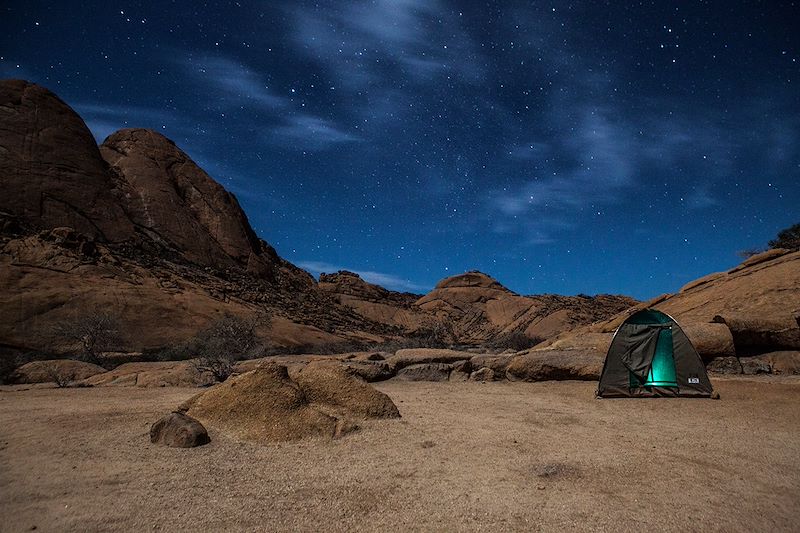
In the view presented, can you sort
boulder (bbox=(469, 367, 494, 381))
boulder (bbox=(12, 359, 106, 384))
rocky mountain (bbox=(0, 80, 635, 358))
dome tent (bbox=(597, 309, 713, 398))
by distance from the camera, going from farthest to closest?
1. rocky mountain (bbox=(0, 80, 635, 358))
2. boulder (bbox=(469, 367, 494, 381))
3. boulder (bbox=(12, 359, 106, 384))
4. dome tent (bbox=(597, 309, 713, 398))

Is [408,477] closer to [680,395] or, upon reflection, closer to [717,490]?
[717,490]

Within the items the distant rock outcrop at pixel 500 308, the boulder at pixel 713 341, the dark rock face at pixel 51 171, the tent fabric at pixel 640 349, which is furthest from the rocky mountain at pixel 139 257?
the boulder at pixel 713 341

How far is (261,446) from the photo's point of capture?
Answer: 20.8ft

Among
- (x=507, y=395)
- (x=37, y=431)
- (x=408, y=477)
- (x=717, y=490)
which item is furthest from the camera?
(x=507, y=395)

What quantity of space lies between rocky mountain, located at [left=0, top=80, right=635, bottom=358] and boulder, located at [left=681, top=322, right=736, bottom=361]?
2605 centimetres

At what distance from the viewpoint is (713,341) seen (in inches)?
540

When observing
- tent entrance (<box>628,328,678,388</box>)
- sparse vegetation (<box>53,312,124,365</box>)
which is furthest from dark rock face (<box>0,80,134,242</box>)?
tent entrance (<box>628,328,678,388</box>)

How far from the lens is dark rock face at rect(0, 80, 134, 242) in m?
36.4

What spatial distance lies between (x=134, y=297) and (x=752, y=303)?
34663mm

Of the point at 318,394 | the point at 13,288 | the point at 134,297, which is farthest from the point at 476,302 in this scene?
the point at 318,394

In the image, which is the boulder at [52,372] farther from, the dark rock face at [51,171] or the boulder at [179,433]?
the dark rock face at [51,171]

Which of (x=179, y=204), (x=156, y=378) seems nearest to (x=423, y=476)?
(x=156, y=378)

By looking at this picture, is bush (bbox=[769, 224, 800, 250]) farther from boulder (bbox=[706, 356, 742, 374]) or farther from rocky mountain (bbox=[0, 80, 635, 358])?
boulder (bbox=[706, 356, 742, 374])

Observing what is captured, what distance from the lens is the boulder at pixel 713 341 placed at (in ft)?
44.7
